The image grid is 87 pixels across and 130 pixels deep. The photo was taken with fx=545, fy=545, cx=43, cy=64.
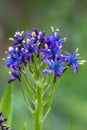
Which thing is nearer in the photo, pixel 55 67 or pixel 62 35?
pixel 55 67

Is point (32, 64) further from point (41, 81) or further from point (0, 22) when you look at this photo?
point (0, 22)

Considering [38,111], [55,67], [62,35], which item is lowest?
[38,111]

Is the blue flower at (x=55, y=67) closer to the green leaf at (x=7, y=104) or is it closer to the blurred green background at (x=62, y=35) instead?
the green leaf at (x=7, y=104)

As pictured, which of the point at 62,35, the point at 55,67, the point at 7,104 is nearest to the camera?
the point at 55,67

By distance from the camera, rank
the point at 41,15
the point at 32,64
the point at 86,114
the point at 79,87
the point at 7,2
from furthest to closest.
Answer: the point at 7,2
the point at 41,15
the point at 79,87
the point at 86,114
the point at 32,64

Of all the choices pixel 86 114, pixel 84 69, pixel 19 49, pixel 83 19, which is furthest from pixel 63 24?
pixel 19 49

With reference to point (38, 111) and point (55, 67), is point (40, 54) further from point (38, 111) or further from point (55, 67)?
point (38, 111)

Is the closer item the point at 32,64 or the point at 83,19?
the point at 32,64

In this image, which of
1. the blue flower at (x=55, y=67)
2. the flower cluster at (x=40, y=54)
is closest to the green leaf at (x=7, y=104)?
the flower cluster at (x=40, y=54)

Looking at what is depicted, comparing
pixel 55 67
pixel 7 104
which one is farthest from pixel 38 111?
Answer: pixel 7 104
